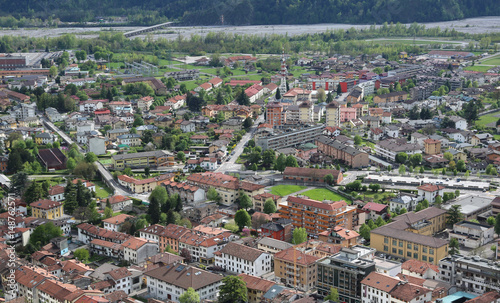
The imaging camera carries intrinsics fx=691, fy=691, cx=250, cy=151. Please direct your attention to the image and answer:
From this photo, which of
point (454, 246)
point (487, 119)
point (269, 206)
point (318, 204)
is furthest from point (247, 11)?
point (454, 246)

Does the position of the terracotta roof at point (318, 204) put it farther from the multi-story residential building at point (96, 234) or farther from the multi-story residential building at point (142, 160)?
the multi-story residential building at point (142, 160)

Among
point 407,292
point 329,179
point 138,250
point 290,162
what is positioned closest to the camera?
point 407,292

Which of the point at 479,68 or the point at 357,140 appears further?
the point at 479,68

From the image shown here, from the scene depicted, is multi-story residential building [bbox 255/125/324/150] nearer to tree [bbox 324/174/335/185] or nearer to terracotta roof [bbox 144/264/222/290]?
tree [bbox 324/174/335/185]

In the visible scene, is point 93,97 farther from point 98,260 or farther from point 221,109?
point 98,260

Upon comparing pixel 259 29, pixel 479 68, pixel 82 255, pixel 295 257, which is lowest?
pixel 82 255

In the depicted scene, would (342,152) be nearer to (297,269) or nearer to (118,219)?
(118,219)

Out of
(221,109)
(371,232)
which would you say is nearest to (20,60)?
(221,109)
